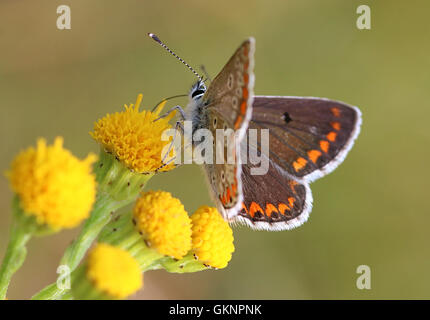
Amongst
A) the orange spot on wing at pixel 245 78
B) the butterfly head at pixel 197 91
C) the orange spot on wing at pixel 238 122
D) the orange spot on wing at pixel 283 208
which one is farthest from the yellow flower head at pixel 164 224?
the butterfly head at pixel 197 91

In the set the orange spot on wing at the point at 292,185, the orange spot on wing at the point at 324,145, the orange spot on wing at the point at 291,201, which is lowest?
the orange spot on wing at the point at 291,201

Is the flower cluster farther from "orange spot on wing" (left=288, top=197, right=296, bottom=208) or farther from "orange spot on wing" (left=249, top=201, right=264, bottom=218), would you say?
"orange spot on wing" (left=288, top=197, right=296, bottom=208)

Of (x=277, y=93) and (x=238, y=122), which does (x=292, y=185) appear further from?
(x=277, y=93)

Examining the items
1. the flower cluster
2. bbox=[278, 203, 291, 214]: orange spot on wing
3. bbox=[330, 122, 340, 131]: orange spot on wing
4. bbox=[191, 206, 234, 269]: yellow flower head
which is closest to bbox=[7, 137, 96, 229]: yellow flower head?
A: the flower cluster

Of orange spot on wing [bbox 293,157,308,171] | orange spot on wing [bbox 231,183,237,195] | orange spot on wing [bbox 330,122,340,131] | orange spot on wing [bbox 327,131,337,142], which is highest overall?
orange spot on wing [bbox 330,122,340,131]

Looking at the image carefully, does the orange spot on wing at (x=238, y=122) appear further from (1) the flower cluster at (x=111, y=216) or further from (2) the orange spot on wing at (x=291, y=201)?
(2) the orange spot on wing at (x=291, y=201)

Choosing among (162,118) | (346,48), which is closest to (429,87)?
(346,48)

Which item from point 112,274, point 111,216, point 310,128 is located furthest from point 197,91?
point 112,274

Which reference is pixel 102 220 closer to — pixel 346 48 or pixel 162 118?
pixel 162 118
